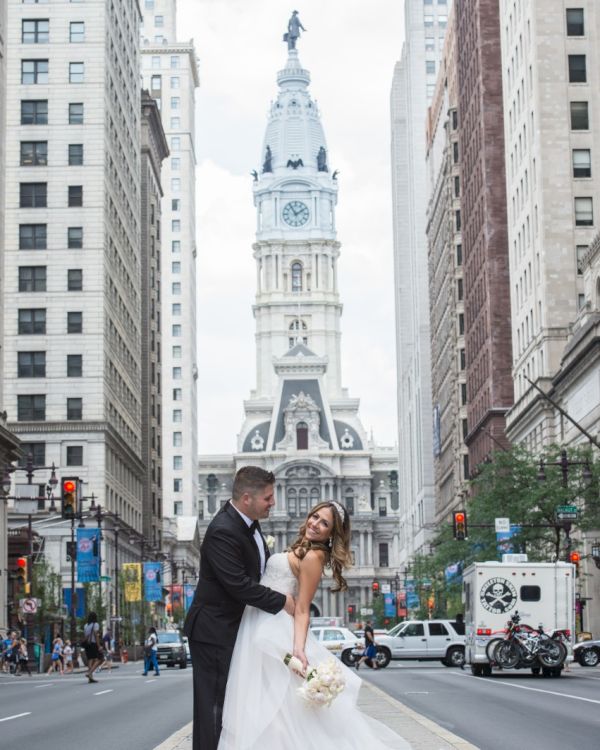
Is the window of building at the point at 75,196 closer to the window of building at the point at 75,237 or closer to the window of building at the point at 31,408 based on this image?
the window of building at the point at 75,237

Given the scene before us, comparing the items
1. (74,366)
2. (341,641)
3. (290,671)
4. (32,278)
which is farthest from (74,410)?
(290,671)

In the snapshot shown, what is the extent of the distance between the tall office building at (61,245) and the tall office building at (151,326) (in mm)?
31440

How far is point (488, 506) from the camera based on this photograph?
6719 cm

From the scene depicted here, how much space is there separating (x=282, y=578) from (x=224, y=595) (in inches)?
17.0

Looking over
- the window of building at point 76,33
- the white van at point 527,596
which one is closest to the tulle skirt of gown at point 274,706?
the white van at point 527,596

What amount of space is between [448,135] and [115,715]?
100m

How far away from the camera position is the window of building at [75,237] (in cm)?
9844

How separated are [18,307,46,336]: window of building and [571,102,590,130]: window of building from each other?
3572 centimetres

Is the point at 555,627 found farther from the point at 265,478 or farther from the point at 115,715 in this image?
the point at 265,478

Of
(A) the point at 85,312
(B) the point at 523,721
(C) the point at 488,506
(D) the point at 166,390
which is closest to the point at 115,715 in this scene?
(B) the point at 523,721

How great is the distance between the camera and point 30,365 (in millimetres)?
97375

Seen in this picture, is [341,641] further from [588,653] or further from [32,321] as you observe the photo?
[32,321]

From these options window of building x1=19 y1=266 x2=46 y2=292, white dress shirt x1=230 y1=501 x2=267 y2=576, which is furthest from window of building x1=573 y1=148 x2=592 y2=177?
white dress shirt x1=230 y1=501 x2=267 y2=576

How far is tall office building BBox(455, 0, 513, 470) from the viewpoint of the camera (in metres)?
99.2
